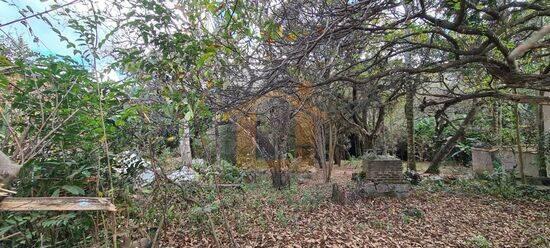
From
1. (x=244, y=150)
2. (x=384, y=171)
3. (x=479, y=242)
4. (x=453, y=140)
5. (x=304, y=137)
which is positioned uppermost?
(x=304, y=137)

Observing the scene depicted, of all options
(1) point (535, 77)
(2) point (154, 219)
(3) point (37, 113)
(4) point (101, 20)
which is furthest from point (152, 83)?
(1) point (535, 77)

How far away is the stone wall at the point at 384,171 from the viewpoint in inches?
244

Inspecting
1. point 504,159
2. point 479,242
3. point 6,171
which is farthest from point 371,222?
point 504,159

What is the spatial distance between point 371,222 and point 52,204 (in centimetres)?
413

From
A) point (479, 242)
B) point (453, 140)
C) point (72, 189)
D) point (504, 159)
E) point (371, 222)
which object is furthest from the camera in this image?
point (504, 159)

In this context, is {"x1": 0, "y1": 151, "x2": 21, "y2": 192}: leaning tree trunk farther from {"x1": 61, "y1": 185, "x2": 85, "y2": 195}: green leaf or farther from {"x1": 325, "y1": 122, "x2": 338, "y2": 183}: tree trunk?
{"x1": 325, "y1": 122, "x2": 338, "y2": 183}: tree trunk

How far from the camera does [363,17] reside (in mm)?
2902

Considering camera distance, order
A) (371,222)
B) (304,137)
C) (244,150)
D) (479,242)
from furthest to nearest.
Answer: (244,150) < (304,137) < (371,222) < (479,242)

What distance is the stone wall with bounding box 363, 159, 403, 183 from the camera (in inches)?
244

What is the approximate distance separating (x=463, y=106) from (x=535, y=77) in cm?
894

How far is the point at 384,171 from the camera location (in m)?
6.23

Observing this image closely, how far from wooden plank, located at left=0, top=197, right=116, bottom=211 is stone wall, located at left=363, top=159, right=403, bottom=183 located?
5565 mm

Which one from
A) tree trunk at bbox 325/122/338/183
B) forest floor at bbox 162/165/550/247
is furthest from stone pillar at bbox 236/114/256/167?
forest floor at bbox 162/165/550/247

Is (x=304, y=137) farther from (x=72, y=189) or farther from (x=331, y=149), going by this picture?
(x=72, y=189)
